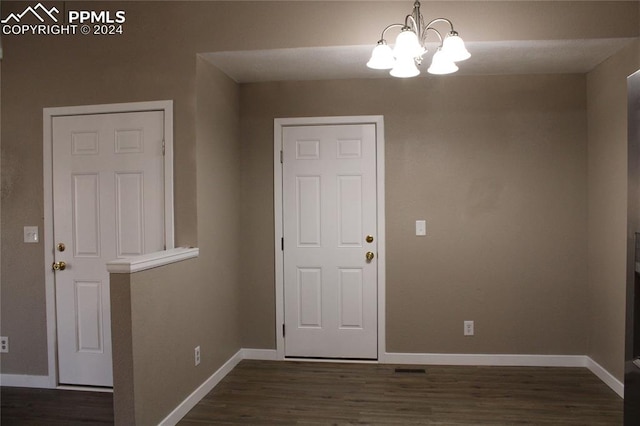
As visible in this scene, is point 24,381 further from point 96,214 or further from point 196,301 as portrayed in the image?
point 196,301

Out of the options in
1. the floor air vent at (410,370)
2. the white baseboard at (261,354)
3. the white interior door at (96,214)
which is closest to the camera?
the white interior door at (96,214)

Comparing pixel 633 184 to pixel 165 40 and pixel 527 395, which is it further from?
pixel 165 40

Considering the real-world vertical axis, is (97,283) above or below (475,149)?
below

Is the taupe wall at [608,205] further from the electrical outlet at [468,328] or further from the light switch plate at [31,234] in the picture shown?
the light switch plate at [31,234]

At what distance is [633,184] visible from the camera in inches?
69.6

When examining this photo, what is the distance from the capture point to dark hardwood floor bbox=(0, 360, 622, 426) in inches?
108

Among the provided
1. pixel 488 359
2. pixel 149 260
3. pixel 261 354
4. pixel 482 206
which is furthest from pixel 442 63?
pixel 261 354

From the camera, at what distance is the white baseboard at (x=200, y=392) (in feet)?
8.74

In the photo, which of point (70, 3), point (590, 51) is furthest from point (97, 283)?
point (590, 51)

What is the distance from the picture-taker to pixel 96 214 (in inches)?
124

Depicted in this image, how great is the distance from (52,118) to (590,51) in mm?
3849

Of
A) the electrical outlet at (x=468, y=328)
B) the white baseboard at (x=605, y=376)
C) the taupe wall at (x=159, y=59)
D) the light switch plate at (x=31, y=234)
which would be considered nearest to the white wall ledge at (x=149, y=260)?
the taupe wall at (x=159, y=59)

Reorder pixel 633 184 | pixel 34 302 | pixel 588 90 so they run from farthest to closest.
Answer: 1. pixel 588 90
2. pixel 34 302
3. pixel 633 184
